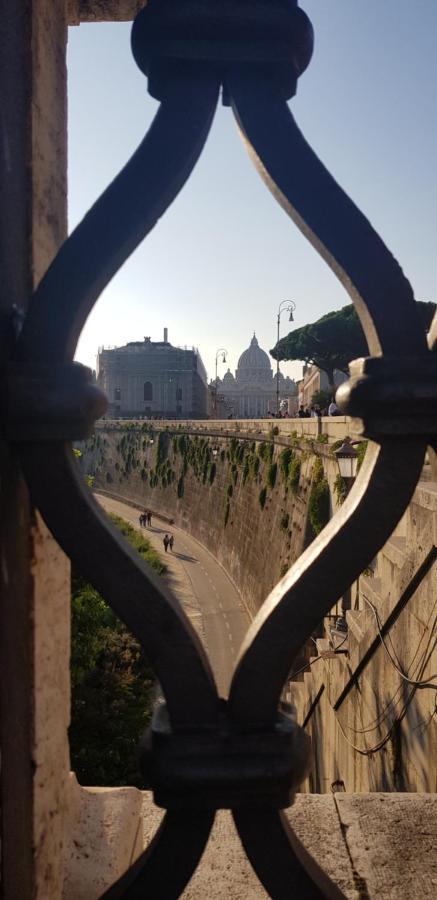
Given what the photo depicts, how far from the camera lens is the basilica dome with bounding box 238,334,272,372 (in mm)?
78312

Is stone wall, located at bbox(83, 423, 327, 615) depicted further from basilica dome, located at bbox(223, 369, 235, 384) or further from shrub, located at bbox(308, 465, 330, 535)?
basilica dome, located at bbox(223, 369, 235, 384)

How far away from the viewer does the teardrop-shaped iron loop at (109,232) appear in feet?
2.16

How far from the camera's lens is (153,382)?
4897cm

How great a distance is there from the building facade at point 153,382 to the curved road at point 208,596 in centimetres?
2491

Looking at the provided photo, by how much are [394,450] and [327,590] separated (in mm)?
160

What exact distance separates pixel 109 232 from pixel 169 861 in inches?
25.7

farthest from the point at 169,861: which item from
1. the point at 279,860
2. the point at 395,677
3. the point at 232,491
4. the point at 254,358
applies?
the point at 254,358

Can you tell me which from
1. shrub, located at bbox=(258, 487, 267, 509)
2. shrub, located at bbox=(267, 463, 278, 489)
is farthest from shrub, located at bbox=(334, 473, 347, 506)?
shrub, located at bbox=(258, 487, 267, 509)

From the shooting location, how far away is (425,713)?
3.37m

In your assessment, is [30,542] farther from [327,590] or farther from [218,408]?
[218,408]

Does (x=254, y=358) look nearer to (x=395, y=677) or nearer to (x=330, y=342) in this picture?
(x=330, y=342)

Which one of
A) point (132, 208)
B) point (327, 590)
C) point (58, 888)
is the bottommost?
point (58, 888)

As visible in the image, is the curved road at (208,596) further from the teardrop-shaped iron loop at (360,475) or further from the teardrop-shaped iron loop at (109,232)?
the teardrop-shaped iron loop at (109,232)

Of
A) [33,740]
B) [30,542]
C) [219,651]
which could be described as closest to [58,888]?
[33,740]
